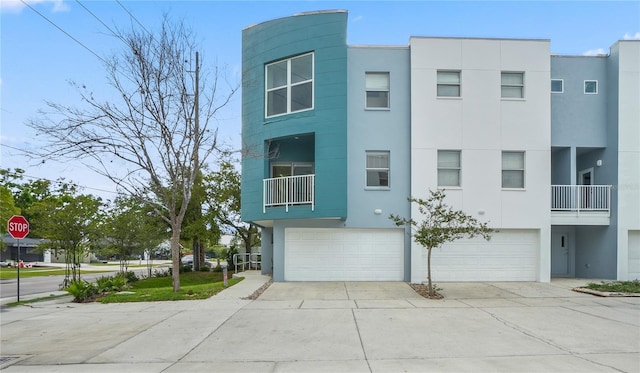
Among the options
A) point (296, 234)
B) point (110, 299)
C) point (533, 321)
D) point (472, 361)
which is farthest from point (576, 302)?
point (110, 299)

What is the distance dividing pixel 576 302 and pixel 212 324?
9532 millimetres

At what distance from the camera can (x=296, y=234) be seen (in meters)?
16.0

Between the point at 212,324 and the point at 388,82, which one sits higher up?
the point at 388,82

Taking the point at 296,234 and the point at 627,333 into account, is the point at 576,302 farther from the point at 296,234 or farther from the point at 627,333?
the point at 296,234

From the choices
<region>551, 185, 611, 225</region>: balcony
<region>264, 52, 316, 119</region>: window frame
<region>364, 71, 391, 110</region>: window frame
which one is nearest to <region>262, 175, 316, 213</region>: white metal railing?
<region>264, 52, 316, 119</region>: window frame

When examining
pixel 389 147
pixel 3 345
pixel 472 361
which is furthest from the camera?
pixel 389 147

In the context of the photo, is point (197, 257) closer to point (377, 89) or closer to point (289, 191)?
point (289, 191)

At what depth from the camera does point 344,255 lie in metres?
15.7

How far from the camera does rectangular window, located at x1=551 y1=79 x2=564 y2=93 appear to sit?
16.2 m

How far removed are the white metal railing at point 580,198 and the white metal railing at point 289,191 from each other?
9.25 metres

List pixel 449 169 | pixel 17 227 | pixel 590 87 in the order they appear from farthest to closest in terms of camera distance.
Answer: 1. pixel 590 87
2. pixel 449 169
3. pixel 17 227

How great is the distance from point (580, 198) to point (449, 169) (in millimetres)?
5360

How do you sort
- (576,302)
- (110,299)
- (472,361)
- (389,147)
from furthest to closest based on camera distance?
(389,147) → (110,299) → (576,302) → (472,361)

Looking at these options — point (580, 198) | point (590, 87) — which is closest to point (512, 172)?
point (580, 198)
